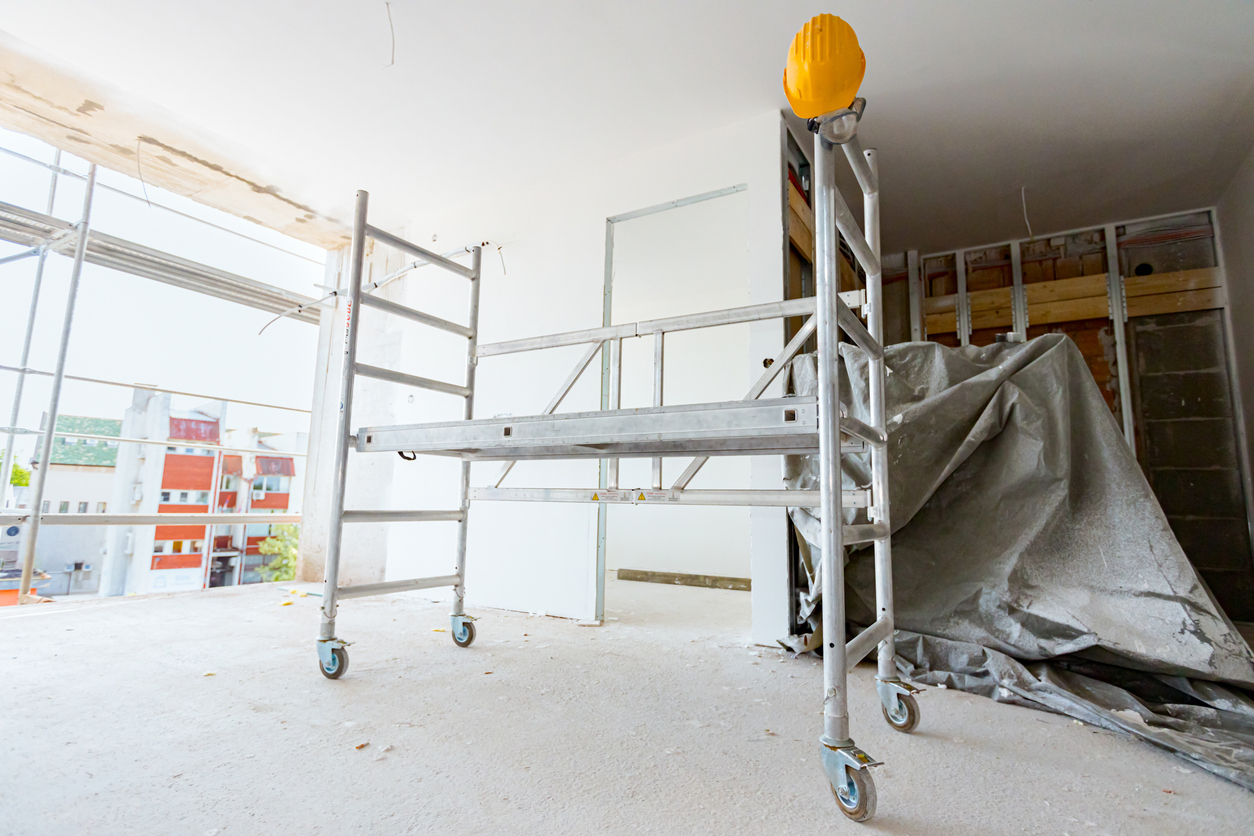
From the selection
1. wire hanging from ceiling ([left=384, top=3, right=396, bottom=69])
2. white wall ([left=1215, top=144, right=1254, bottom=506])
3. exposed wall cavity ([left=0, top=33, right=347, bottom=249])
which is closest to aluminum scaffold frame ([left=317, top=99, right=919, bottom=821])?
wire hanging from ceiling ([left=384, top=3, right=396, bottom=69])

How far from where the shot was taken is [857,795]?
1.00m

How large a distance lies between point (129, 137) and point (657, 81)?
314cm

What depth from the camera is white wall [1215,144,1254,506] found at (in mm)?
3141

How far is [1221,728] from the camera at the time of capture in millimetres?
1487

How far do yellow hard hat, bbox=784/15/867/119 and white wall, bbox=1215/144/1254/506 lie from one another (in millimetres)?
3633

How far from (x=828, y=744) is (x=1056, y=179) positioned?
12.8 feet

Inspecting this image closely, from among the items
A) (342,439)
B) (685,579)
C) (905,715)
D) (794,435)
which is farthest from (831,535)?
(685,579)

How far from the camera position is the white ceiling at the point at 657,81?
2359 mm

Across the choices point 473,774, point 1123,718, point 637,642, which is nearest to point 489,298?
point 637,642

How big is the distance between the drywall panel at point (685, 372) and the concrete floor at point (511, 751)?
8.00 feet

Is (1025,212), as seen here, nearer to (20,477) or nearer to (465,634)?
(465,634)

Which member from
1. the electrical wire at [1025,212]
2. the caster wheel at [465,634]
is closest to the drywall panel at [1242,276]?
the electrical wire at [1025,212]

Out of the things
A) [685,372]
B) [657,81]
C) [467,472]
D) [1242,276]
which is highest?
[657,81]

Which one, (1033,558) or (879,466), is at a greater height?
(879,466)
